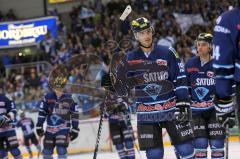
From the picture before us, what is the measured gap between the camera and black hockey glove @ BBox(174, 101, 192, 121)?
5.21 meters

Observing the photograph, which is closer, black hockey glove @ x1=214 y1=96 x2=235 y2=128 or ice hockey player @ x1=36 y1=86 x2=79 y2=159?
black hockey glove @ x1=214 y1=96 x2=235 y2=128

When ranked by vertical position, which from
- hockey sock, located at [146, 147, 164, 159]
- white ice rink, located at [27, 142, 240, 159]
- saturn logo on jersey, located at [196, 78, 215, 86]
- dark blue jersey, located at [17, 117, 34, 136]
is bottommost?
white ice rink, located at [27, 142, 240, 159]

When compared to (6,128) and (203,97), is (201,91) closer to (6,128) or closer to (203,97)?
(203,97)

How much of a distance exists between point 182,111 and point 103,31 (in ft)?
36.3

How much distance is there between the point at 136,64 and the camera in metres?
5.43

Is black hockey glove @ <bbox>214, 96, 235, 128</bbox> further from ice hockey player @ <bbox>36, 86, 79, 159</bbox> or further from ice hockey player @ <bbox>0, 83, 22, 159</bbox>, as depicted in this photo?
ice hockey player @ <bbox>0, 83, 22, 159</bbox>

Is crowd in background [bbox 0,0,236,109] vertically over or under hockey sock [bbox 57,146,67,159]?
over

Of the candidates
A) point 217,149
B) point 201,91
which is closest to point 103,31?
point 201,91

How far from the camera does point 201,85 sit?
6531 millimetres

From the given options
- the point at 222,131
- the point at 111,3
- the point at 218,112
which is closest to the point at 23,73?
the point at 111,3

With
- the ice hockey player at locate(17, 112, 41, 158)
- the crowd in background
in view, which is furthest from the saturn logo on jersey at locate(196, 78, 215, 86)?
the crowd in background

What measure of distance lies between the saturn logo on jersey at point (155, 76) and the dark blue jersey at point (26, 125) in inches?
263

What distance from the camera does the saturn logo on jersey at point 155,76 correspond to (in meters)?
5.36

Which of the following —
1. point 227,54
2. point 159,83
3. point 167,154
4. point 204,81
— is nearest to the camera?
point 227,54
